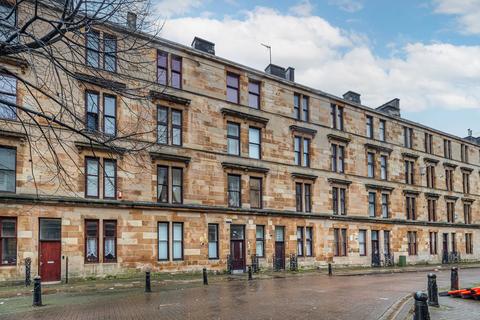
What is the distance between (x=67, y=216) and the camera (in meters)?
23.3

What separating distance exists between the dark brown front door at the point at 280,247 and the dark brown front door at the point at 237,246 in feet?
9.29

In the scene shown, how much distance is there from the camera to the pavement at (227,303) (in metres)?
12.7

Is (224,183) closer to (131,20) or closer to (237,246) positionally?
(237,246)

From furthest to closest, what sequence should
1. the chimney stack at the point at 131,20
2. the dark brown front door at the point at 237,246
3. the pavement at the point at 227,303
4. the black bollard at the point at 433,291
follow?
1. the dark brown front door at the point at 237,246
2. the black bollard at the point at 433,291
3. the pavement at the point at 227,303
4. the chimney stack at the point at 131,20

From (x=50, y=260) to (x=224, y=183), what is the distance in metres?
11.2

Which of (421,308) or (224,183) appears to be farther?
(224,183)

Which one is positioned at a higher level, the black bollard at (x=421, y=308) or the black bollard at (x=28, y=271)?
the black bollard at (x=421, y=308)

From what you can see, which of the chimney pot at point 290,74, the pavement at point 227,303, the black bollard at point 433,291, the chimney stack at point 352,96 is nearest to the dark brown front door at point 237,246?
the pavement at point 227,303

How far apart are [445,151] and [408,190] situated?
9.22 metres

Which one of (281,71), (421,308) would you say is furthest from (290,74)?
(421,308)

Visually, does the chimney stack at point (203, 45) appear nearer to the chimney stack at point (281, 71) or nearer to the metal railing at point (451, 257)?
the chimney stack at point (281, 71)

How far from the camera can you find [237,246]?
3005 centimetres

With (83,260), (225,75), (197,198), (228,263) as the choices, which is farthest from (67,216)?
(225,75)

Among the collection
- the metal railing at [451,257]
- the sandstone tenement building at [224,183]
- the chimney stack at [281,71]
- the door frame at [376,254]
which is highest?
the chimney stack at [281,71]
